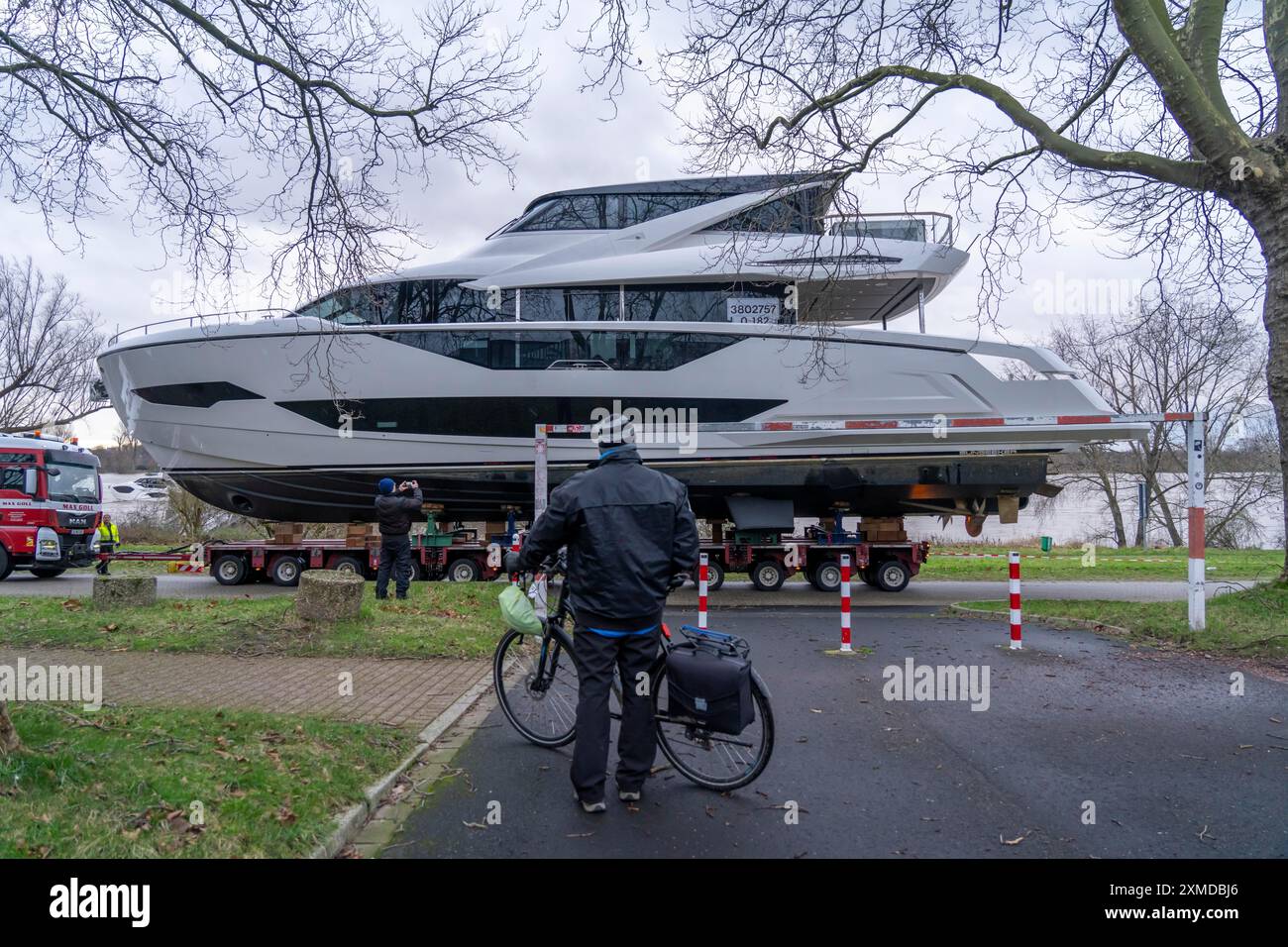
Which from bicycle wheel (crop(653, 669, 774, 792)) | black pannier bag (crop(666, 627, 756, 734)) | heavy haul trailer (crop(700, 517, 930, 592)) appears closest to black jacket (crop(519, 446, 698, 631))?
black pannier bag (crop(666, 627, 756, 734))

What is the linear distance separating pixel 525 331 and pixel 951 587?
371 inches

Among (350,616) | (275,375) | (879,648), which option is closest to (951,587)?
(879,648)

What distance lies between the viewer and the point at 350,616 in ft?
26.5

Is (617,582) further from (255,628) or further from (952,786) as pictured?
(255,628)

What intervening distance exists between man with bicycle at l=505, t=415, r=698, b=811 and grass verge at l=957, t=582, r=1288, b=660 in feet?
20.8

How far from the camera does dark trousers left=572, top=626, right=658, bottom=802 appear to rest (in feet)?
11.5

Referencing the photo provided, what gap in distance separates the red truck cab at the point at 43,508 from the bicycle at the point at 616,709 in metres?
16.0

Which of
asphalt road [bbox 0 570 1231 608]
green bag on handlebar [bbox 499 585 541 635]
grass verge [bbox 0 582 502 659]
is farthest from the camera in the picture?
asphalt road [bbox 0 570 1231 608]

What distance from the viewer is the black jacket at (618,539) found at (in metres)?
3.52

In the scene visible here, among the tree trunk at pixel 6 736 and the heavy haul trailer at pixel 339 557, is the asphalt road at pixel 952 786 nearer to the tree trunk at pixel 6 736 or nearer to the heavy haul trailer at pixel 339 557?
the tree trunk at pixel 6 736

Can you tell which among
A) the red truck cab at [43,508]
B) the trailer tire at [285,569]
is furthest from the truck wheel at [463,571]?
the red truck cab at [43,508]

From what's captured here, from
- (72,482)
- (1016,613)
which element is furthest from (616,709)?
(72,482)

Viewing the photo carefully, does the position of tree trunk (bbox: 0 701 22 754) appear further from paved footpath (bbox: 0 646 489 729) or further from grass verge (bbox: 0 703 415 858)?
paved footpath (bbox: 0 646 489 729)
